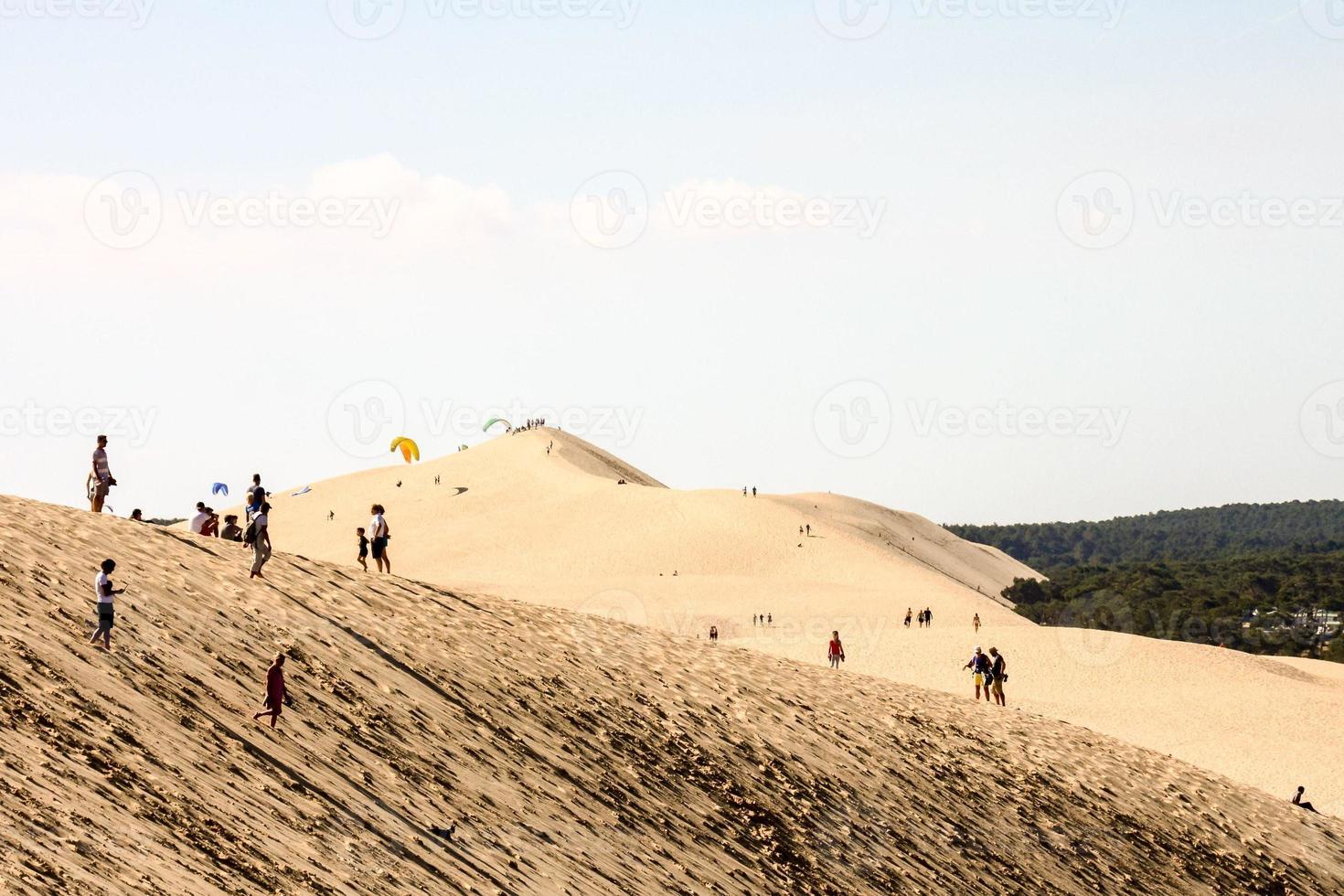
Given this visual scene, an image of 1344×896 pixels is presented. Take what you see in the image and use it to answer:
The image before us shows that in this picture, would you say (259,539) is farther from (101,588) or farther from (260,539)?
(101,588)

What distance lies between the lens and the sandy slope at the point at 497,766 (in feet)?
46.5

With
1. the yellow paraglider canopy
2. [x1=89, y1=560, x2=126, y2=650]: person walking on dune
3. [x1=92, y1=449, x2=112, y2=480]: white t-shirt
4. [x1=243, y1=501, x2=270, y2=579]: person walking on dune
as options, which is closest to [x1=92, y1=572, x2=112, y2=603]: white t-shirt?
[x1=89, y1=560, x2=126, y2=650]: person walking on dune

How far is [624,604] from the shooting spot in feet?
219

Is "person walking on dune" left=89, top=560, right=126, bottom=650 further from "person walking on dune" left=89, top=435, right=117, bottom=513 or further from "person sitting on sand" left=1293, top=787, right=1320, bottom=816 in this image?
"person sitting on sand" left=1293, top=787, right=1320, bottom=816

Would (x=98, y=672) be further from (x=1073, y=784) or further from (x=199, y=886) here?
(x=1073, y=784)

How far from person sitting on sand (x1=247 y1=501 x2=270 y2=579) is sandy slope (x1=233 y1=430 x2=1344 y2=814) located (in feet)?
79.0

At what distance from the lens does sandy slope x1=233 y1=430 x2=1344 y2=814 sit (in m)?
42.8

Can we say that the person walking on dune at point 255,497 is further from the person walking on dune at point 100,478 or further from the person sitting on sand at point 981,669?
the person sitting on sand at point 981,669

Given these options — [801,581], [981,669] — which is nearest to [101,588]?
[981,669]

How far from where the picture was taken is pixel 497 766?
19.4m

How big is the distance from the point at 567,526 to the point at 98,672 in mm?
77639

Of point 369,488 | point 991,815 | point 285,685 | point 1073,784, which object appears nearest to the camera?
point 285,685

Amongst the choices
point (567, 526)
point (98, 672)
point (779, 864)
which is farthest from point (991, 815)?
point (567, 526)

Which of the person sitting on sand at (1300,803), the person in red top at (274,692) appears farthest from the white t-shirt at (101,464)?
the person sitting on sand at (1300,803)
